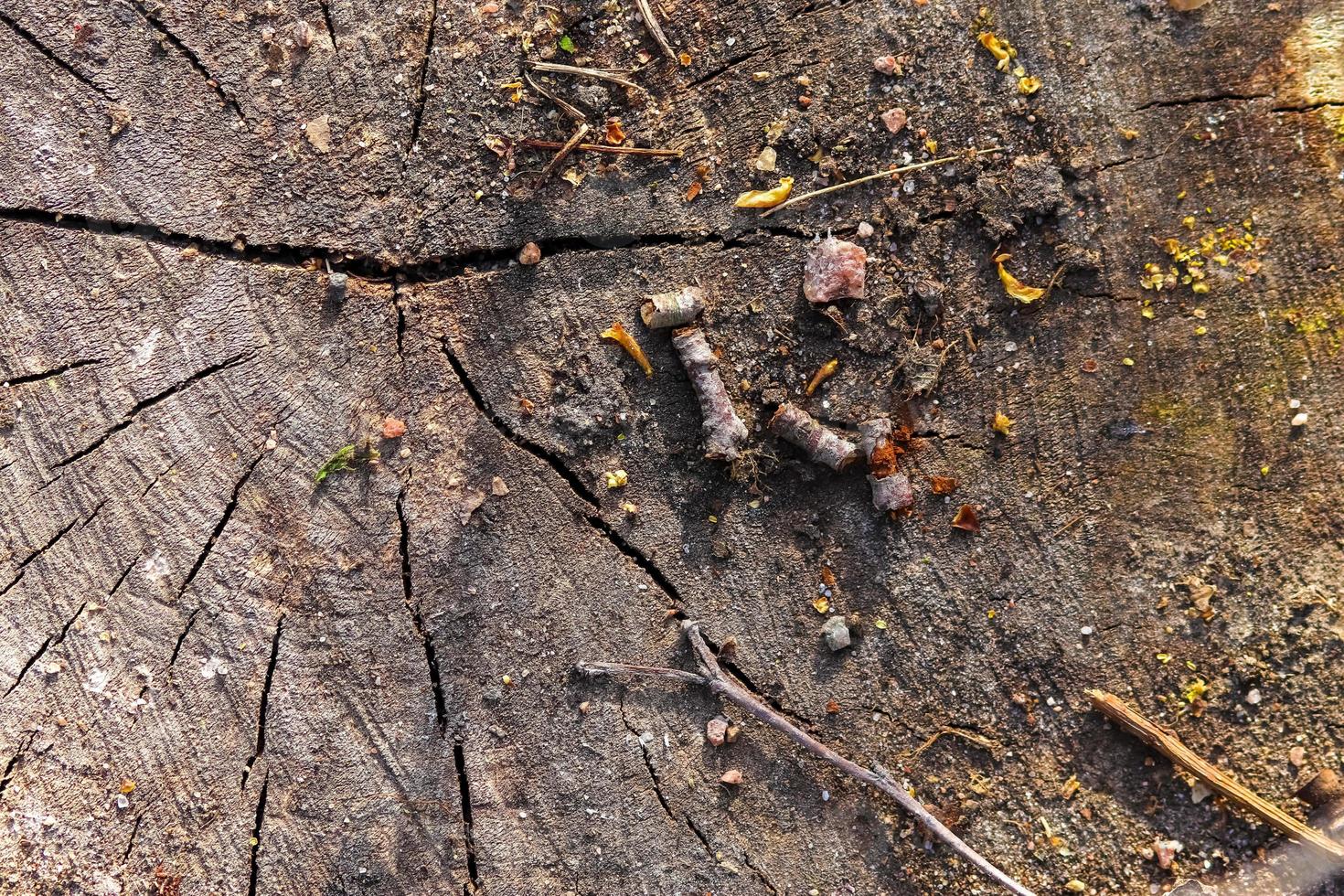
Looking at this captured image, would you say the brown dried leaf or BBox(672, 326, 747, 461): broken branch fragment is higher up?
BBox(672, 326, 747, 461): broken branch fragment

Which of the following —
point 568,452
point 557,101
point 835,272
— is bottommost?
point 568,452

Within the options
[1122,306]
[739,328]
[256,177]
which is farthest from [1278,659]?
[256,177]

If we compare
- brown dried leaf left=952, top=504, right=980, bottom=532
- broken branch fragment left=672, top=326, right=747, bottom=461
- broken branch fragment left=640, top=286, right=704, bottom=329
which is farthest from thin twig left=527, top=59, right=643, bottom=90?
brown dried leaf left=952, top=504, right=980, bottom=532

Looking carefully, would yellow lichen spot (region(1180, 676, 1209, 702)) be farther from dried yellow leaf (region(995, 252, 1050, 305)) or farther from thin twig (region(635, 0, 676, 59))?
thin twig (region(635, 0, 676, 59))

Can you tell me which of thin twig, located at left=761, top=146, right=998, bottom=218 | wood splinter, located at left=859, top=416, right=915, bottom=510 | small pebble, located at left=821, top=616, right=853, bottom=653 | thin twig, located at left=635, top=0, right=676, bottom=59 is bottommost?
small pebble, located at left=821, top=616, right=853, bottom=653

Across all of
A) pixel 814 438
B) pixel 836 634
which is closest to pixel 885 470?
pixel 814 438

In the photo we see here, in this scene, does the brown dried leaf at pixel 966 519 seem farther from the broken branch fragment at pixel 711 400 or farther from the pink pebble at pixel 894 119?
the pink pebble at pixel 894 119

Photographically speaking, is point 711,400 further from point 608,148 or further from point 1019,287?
point 1019,287
